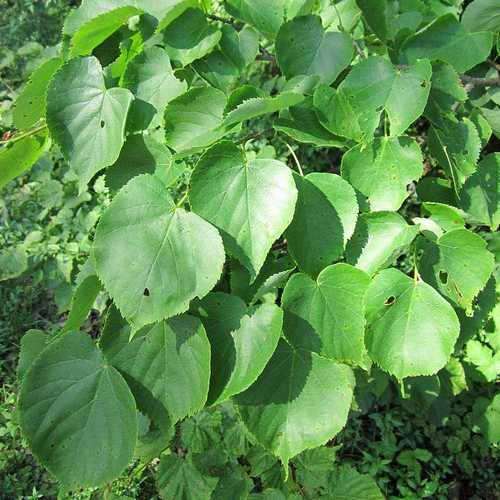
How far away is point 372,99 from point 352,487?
886 millimetres

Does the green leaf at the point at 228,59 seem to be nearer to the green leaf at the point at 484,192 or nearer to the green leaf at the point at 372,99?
the green leaf at the point at 372,99

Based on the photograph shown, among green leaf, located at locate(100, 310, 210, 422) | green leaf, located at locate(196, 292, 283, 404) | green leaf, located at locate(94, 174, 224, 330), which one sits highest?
green leaf, located at locate(94, 174, 224, 330)

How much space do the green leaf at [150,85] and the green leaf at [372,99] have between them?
0.26 meters

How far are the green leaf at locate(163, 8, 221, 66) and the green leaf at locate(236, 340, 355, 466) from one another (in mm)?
530

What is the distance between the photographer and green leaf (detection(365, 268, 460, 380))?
80 cm

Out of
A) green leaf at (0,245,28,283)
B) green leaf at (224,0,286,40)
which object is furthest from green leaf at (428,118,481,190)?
green leaf at (0,245,28,283)

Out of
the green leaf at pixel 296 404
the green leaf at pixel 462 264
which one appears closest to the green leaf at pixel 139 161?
the green leaf at pixel 296 404

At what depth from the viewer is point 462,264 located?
0.87 metres

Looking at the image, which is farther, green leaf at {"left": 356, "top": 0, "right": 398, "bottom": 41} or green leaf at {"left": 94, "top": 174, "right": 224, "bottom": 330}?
green leaf at {"left": 356, "top": 0, "right": 398, "bottom": 41}

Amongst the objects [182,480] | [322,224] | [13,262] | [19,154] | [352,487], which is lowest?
[352,487]

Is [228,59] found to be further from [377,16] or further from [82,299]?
[82,299]

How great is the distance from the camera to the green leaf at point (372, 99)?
810 mm

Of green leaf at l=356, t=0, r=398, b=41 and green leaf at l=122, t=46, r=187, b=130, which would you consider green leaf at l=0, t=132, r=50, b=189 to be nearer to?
green leaf at l=122, t=46, r=187, b=130

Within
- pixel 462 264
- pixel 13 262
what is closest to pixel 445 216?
pixel 462 264
